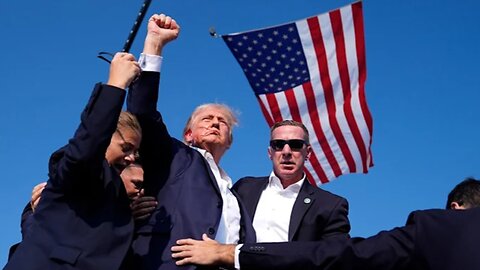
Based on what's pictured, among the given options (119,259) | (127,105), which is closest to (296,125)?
(127,105)

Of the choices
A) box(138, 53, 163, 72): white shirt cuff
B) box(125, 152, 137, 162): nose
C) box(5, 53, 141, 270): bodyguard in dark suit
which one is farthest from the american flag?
box(5, 53, 141, 270): bodyguard in dark suit

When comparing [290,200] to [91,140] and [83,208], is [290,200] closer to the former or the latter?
[83,208]

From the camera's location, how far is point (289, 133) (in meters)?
6.01

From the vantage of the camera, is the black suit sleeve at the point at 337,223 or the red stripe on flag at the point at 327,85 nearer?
the black suit sleeve at the point at 337,223

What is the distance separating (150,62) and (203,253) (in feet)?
3.90

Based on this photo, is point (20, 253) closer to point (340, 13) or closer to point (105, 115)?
point (105, 115)

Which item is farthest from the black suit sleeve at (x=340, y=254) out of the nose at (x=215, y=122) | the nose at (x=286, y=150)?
the nose at (x=286, y=150)

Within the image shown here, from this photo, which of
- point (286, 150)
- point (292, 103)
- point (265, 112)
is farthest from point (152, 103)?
point (292, 103)

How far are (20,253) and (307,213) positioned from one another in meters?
2.50

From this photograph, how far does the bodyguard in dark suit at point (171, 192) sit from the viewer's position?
13.3 ft

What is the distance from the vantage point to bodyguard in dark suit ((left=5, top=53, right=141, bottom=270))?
3428mm

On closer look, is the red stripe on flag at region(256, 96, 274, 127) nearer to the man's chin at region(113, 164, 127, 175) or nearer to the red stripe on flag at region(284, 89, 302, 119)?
the red stripe on flag at region(284, 89, 302, 119)

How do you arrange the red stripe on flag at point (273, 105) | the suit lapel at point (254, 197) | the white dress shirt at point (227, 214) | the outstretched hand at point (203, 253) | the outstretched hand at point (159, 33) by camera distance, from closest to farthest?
the outstretched hand at point (203, 253), the outstretched hand at point (159, 33), the white dress shirt at point (227, 214), the suit lapel at point (254, 197), the red stripe on flag at point (273, 105)

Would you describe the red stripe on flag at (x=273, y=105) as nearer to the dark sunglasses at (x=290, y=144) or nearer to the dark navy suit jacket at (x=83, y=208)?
the dark sunglasses at (x=290, y=144)
